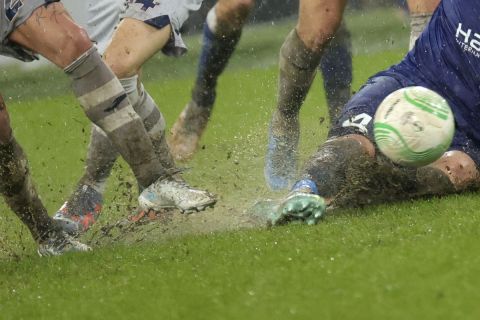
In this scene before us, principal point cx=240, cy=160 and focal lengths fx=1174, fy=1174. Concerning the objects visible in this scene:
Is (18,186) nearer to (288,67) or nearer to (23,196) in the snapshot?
(23,196)

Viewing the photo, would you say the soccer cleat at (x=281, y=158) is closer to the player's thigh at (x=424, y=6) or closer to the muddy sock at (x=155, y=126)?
the muddy sock at (x=155, y=126)

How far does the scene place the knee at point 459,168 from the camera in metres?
5.28

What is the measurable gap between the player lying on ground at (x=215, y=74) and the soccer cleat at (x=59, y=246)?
1901mm

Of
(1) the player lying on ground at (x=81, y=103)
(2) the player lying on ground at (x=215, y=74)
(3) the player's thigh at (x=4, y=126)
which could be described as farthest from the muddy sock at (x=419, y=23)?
(3) the player's thigh at (x=4, y=126)

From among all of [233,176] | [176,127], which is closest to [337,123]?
[233,176]

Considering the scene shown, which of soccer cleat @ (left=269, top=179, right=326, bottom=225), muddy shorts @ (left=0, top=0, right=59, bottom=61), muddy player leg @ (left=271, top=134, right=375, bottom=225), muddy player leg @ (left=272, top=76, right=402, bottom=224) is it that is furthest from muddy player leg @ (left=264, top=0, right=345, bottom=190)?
muddy shorts @ (left=0, top=0, right=59, bottom=61)

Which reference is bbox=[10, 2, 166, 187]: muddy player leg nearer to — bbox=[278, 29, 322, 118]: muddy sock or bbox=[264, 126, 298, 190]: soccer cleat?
bbox=[278, 29, 322, 118]: muddy sock

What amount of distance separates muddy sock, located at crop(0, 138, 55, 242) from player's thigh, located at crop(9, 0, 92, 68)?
45cm

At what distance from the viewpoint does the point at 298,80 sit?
6.16 metres

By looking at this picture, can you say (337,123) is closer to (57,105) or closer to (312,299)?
(312,299)

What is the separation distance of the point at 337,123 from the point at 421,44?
60 centimetres

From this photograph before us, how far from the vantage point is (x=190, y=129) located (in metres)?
7.10

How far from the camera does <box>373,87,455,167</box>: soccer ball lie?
4.89m

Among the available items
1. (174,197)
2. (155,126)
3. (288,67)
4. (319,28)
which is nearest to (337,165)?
(174,197)
